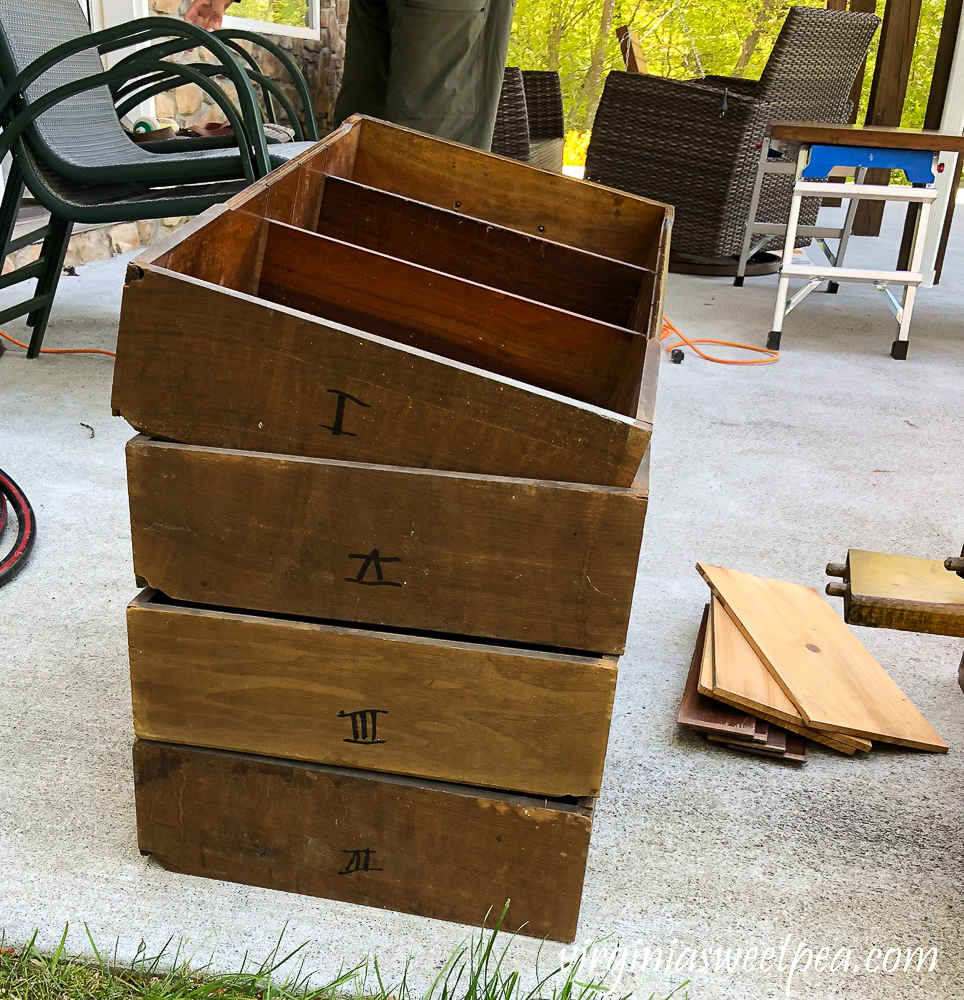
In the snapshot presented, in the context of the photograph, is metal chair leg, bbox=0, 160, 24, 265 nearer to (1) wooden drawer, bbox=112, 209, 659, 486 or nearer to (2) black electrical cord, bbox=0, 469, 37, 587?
(2) black electrical cord, bbox=0, 469, 37, 587

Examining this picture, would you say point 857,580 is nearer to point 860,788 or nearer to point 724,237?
point 860,788

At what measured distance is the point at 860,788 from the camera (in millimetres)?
1494

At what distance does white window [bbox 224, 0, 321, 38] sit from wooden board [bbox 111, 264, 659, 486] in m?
4.40

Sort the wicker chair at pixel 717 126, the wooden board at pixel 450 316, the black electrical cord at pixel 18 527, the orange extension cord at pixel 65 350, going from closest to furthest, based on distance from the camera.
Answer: the wooden board at pixel 450 316 < the black electrical cord at pixel 18 527 < the orange extension cord at pixel 65 350 < the wicker chair at pixel 717 126

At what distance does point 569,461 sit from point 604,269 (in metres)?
0.71

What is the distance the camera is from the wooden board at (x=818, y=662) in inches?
61.8

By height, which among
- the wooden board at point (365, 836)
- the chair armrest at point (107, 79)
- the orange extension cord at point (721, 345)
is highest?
the chair armrest at point (107, 79)

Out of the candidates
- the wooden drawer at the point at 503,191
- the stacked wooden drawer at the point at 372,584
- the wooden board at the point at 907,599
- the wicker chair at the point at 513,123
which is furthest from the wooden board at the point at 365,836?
the wicker chair at the point at 513,123

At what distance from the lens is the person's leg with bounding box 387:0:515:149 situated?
3102 millimetres

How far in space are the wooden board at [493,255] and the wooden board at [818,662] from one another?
1.87 ft

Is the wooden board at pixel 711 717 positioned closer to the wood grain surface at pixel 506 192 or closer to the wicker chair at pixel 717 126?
the wood grain surface at pixel 506 192

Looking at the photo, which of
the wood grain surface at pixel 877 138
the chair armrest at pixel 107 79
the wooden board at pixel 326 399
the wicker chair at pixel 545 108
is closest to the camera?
the wooden board at pixel 326 399

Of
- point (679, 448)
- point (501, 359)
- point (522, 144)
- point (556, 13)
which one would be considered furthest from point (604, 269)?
point (556, 13)

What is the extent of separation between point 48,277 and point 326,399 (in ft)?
7.67
